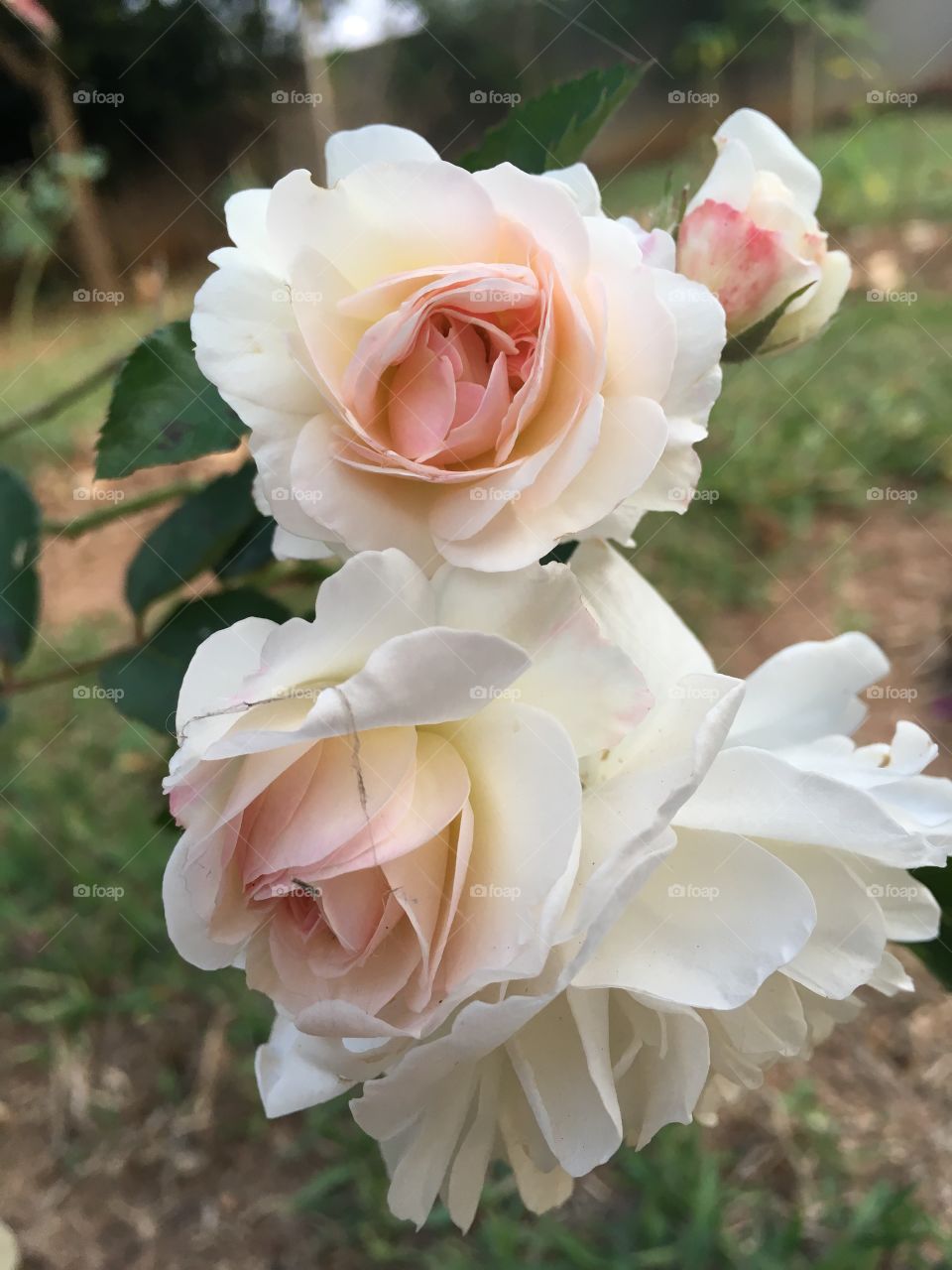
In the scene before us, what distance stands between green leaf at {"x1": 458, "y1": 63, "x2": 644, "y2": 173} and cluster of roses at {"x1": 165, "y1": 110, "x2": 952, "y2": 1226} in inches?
5.2

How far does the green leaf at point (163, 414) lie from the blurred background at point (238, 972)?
0.17 meters

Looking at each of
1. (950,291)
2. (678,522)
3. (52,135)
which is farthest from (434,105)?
(678,522)

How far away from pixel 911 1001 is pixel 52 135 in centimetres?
333

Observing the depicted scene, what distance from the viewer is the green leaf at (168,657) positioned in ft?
1.72

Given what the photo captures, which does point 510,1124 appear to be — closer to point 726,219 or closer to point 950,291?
point 726,219

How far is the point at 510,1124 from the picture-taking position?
0.35 meters

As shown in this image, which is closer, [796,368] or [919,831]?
[919,831]

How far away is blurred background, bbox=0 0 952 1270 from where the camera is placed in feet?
2.57
